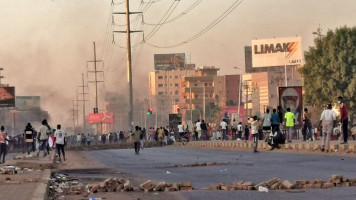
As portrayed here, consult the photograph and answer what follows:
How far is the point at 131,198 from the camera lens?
15.2 metres

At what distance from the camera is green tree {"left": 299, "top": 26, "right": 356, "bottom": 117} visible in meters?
90.2

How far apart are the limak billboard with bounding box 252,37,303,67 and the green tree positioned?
271ft

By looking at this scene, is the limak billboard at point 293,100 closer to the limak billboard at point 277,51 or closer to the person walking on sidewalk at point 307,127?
the person walking on sidewalk at point 307,127

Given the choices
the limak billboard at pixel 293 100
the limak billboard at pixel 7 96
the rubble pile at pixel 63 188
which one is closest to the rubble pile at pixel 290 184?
the rubble pile at pixel 63 188

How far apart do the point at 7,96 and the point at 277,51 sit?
6295 cm

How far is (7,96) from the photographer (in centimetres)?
13912

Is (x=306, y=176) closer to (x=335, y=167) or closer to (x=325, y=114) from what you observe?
(x=335, y=167)

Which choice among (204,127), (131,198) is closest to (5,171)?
(131,198)

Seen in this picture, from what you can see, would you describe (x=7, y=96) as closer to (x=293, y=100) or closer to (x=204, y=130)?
(x=204, y=130)

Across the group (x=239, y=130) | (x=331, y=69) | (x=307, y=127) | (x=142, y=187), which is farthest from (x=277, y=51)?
(x=142, y=187)

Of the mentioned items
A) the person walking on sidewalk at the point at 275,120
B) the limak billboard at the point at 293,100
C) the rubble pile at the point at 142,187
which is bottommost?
the rubble pile at the point at 142,187

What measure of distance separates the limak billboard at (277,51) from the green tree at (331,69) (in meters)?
82.6

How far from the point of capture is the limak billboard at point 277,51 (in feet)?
591

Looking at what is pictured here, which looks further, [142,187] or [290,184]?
[142,187]
